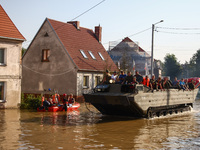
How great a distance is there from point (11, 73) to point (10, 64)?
0.63m

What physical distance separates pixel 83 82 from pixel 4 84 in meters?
9.97

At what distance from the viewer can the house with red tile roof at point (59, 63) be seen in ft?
98.2

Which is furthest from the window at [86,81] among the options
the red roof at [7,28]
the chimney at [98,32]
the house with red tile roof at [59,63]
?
the red roof at [7,28]

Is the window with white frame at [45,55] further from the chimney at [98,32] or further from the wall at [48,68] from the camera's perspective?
the chimney at [98,32]

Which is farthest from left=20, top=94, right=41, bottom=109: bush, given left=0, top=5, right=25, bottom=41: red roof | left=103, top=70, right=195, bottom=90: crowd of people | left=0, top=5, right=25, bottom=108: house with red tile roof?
left=103, top=70, right=195, bottom=90: crowd of people

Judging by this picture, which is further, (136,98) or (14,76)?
(14,76)

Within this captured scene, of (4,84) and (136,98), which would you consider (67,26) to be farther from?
(136,98)

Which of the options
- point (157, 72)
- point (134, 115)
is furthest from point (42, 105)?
point (157, 72)

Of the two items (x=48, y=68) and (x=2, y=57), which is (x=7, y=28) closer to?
(x=2, y=57)

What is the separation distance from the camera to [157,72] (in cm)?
6338

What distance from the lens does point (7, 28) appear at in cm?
2270

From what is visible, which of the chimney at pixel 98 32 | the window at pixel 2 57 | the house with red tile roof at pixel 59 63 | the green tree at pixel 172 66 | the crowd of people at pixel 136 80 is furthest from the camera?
the green tree at pixel 172 66

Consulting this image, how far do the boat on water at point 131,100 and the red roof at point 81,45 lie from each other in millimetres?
11509

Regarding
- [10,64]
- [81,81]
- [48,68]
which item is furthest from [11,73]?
[81,81]
